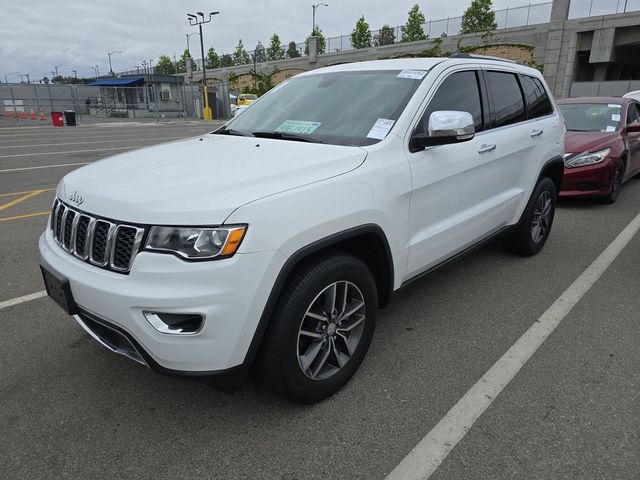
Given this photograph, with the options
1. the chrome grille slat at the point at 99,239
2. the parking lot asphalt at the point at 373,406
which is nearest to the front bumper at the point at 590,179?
the parking lot asphalt at the point at 373,406

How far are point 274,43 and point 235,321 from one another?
9108cm

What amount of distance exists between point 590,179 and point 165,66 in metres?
120

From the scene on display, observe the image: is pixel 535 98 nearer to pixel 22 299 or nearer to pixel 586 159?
pixel 586 159

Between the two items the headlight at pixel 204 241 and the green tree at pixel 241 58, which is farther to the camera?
the green tree at pixel 241 58

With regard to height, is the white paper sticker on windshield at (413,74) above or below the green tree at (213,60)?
below

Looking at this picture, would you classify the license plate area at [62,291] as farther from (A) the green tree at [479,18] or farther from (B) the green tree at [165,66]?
(B) the green tree at [165,66]

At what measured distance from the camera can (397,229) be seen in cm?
282

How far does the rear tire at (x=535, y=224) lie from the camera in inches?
179

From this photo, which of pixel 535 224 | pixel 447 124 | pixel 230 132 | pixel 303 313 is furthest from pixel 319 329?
pixel 535 224

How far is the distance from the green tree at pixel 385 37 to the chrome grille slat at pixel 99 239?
172 feet

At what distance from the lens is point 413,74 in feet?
10.6

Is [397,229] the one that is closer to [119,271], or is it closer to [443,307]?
[443,307]

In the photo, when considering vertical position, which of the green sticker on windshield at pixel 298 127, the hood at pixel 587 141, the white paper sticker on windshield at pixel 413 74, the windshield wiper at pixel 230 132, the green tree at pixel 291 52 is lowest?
the hood at pixel 587 141

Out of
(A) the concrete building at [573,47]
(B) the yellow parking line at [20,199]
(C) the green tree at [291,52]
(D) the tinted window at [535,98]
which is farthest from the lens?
(C) the green tree at [291,52]
